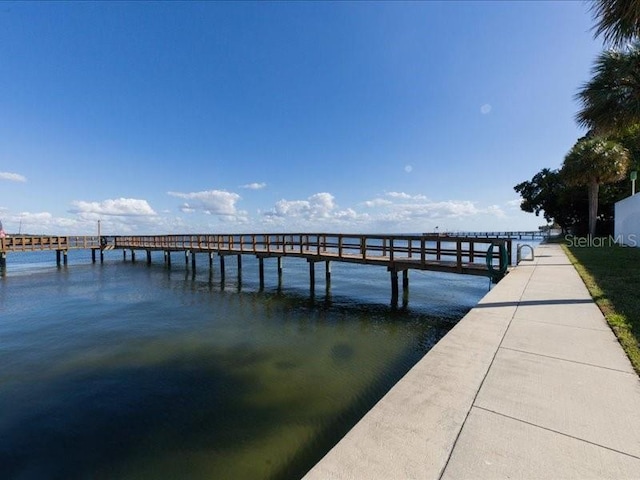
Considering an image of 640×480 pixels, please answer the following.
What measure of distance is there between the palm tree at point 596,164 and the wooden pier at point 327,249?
8.37m

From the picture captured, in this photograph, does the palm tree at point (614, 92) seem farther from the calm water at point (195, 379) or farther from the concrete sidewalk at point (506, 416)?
the concrete sidewalk at point (506, 416)

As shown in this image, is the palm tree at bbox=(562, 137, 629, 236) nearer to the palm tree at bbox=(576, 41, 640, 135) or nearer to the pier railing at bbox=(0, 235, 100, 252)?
the palm tree at bbox=(576, 41, 640, 135)

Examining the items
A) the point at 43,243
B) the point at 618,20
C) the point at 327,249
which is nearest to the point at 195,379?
the point at 618,20

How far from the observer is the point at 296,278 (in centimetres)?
2180

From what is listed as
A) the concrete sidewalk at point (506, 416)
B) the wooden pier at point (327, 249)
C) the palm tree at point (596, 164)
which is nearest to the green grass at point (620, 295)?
→ the concrete sidewalk at point (506, 416)

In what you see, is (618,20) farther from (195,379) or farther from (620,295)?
(195,379)

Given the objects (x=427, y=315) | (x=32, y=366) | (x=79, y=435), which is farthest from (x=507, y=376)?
(x=32, y=366)

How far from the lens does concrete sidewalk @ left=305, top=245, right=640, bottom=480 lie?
219 cm

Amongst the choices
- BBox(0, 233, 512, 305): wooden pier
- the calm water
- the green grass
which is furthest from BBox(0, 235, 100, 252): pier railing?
the green grass

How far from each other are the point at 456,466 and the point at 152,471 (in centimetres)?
400

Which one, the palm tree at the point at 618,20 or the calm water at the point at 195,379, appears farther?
the palm tree at the point at 618,20

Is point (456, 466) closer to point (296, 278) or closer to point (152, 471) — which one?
point (152, 471)

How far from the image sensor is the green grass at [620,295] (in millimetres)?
4414

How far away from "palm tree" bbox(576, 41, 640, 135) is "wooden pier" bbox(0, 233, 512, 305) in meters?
4.84
